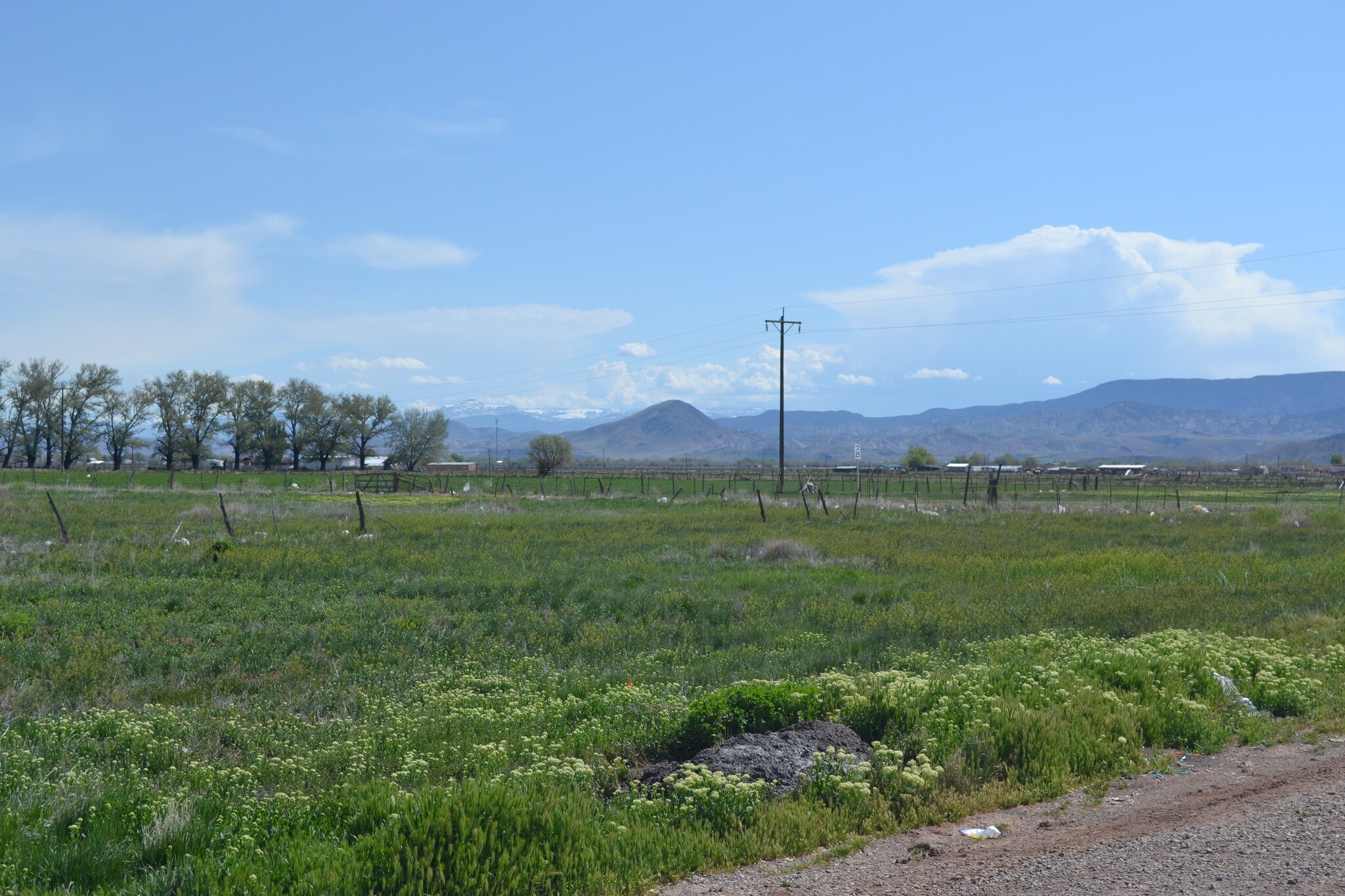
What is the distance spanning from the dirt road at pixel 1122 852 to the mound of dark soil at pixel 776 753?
1.11m

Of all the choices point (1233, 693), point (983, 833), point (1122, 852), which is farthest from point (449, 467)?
point (1122, 852)

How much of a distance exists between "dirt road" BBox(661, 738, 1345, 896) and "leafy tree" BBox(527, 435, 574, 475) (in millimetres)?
120602

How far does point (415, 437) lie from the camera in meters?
136

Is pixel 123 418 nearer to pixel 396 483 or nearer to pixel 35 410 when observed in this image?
pixel 35 410

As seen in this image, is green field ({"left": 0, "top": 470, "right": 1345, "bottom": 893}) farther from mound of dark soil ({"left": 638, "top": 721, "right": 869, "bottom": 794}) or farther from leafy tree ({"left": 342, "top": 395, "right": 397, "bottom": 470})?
leafy tree ({"left": 342, "top": 395, "right": 397, "bottom": 470})

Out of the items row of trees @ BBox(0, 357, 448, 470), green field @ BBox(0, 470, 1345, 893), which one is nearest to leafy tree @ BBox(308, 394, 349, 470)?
row of trees @ BBox(0, 357, 448, 470)

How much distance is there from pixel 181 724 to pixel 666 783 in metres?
5.34

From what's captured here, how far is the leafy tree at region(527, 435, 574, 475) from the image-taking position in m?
129

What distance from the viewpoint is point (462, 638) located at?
14.4 meters

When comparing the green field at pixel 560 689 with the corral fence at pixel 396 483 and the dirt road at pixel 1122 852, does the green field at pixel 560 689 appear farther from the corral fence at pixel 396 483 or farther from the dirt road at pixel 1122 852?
the corral fence at pixel 396 483

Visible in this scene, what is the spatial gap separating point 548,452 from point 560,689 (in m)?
124

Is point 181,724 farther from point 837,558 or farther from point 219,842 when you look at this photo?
point 837,558

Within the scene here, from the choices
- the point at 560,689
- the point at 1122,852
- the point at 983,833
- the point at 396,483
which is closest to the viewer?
the point at 1122,852

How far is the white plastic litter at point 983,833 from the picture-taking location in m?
6.63
